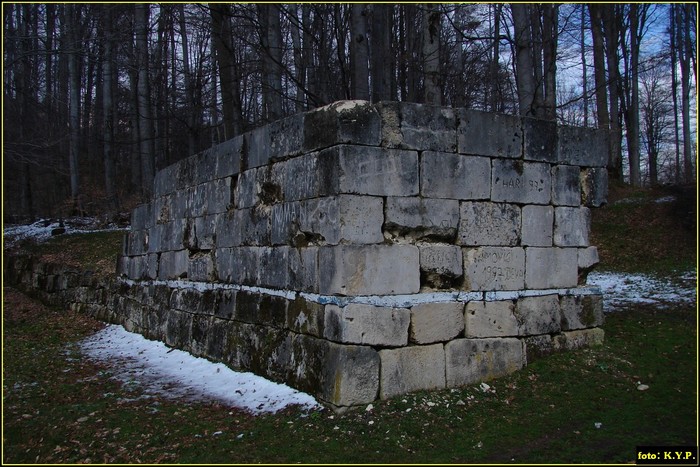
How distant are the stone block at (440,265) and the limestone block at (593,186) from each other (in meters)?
2.17

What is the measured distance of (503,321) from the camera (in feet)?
22.4

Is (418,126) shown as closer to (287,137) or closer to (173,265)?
(287,137)

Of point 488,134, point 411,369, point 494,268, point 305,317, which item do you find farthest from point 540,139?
point 305,317

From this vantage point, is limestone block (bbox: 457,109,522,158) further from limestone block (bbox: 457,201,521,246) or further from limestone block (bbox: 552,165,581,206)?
limestone block (bbox: 552,165,581,206)

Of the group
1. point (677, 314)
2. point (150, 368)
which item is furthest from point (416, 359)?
point (677, 314)

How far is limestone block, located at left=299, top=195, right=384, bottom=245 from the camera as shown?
19.4 feet

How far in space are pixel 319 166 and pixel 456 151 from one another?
59.0 inches

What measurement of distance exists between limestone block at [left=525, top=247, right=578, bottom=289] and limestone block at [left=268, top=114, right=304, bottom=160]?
2.91 metres

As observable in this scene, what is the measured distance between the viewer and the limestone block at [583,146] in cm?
743

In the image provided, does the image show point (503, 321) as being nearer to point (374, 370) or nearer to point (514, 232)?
point (514, 232)

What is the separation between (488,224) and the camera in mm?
6801

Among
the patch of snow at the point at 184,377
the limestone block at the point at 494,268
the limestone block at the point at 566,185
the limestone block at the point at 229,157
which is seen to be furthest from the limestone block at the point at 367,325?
the limestone block at the point at 229,157

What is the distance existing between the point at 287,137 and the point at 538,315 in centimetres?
354

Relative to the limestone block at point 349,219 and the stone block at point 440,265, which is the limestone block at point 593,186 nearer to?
the stone block at point 440,265
